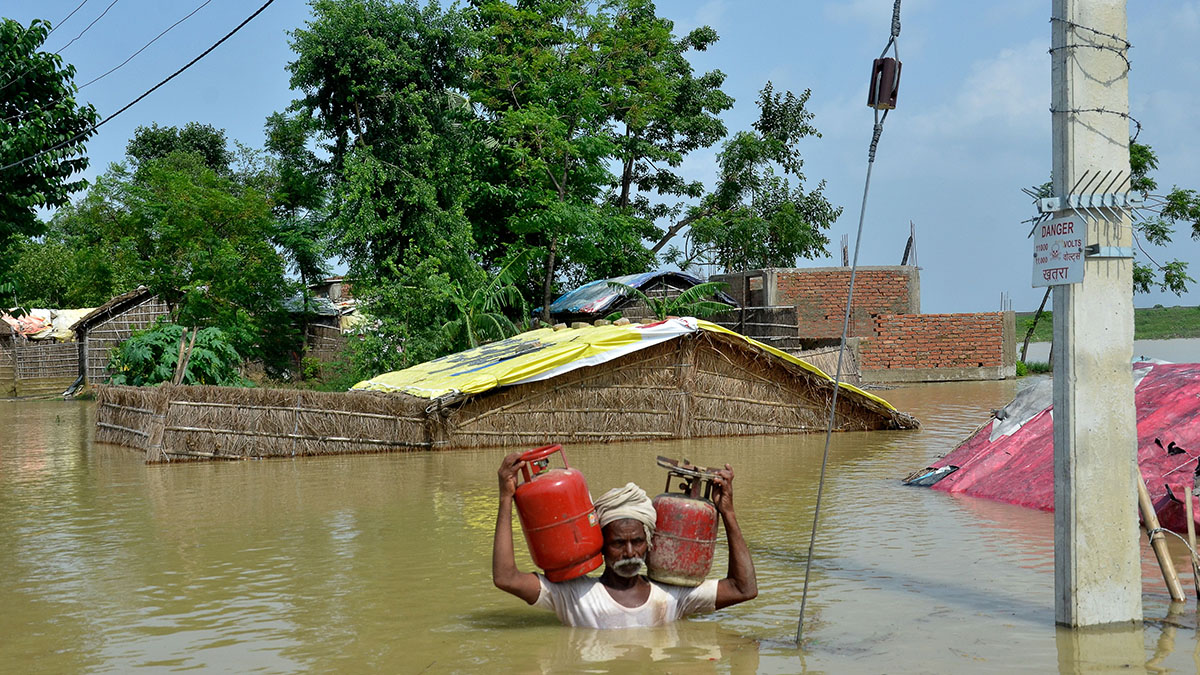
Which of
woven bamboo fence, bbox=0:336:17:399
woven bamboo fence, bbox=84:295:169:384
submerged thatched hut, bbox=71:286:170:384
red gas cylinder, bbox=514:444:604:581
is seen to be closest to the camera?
red gas cylinder, bbox=514:444:604:581

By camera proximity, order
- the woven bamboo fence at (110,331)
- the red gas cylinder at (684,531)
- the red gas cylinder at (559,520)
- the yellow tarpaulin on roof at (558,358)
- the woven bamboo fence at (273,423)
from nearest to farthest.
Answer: the red gas cylinder at (559,520) → the red gas cylinder at (684,531) → the woven bamboo fence at (273,423) → the yellow tarpaulin on roof at (558,358) → the woven bamboo fence at (110,331)

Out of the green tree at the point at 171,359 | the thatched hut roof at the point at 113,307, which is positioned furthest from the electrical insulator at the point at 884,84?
the thatched hut roof at the point at 113,307

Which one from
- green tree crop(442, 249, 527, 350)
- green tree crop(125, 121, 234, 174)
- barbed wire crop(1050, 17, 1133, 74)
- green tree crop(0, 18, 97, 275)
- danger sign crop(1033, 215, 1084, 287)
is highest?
green tree crop(125, 121, 234, 174)

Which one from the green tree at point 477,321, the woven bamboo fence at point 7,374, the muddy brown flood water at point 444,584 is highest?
the green tree at point 477,321

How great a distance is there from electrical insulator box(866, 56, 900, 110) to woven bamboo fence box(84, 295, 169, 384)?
1146 inches

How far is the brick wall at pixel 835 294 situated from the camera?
1129 inches

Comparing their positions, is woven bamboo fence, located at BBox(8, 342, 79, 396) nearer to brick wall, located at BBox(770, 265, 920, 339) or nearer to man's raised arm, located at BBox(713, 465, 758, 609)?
brick wall, located at BBox(770, 265, 920, 339)

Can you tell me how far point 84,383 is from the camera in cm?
3112

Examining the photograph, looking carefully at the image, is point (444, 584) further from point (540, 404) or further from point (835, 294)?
point (835, 294)

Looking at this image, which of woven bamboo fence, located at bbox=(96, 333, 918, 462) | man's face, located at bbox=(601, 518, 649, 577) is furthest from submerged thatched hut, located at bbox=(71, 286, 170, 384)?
man's face, located at bbox=(601, 518, 649, 577)

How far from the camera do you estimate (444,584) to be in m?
7.16

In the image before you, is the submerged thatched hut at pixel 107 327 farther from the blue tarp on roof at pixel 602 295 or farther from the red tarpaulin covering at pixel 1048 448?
the red tarpaulin covering at pixel 1048 448

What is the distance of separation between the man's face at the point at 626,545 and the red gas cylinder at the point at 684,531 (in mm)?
89

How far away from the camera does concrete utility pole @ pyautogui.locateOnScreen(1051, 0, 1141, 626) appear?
5.39m
